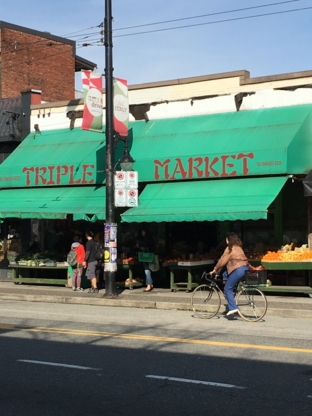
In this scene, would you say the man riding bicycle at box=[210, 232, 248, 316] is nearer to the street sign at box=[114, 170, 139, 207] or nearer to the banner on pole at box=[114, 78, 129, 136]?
the street sign at box=[114, 170, 139, 207]

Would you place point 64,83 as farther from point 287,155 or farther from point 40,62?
point 287,155

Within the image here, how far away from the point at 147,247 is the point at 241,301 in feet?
18.1

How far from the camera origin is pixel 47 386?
25.4 ft

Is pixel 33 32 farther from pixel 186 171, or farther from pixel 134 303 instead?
pixel 134 303

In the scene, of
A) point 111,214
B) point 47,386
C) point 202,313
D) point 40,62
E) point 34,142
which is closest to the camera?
point 47,386

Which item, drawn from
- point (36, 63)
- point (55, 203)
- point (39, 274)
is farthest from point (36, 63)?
point (55, 203)

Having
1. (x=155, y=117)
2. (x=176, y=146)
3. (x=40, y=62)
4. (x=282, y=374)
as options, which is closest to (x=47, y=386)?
(x=282, y=374)

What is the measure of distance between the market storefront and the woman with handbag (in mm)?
468

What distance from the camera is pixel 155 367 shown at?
8.77 meters

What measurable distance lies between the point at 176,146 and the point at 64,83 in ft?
54.6

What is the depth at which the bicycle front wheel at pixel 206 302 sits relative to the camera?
46.1 ft

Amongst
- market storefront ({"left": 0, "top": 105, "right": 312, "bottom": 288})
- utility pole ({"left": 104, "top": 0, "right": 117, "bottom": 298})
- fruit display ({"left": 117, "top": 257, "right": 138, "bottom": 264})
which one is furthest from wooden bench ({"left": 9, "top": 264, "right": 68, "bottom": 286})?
utility pole ({"left": 104, "top": 0, "right": 117, "bottom": 298})

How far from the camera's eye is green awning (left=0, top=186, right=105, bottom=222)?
18.8 m

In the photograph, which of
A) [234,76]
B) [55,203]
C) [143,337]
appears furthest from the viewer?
[55,203]
